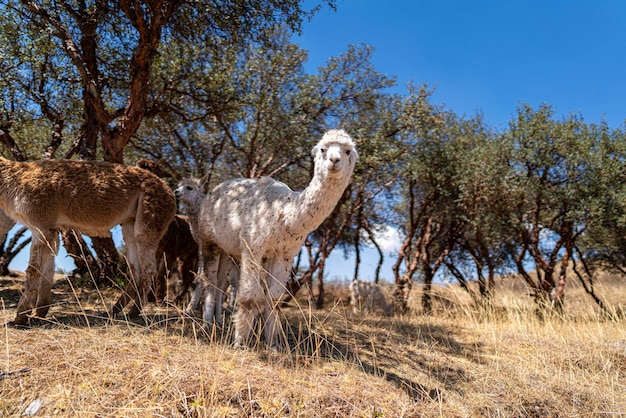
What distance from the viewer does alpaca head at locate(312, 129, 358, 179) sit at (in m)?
4.87

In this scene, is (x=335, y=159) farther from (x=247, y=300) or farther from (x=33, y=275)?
(x=33, y=275)

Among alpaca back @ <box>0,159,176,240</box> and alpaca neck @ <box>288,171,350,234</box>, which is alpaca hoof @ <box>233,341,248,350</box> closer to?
alpaca neck @ <box>288,171,350,234</box>

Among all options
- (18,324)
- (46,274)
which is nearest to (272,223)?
(46,274)

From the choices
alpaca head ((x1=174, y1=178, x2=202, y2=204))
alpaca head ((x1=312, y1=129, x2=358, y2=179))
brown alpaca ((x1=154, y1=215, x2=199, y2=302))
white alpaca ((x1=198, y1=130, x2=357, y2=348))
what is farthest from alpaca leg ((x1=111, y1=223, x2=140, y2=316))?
alpaca head ((x1=312, y1=129, x2=358, y2=179))

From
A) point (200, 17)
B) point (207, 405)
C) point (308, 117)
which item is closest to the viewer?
point (207, 405)

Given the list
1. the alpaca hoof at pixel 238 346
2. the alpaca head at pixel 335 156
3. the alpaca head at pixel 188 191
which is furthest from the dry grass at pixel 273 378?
the alpaca head at pixel 188 191

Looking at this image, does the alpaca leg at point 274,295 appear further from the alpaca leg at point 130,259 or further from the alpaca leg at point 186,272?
the alpaca leg at point 186,272

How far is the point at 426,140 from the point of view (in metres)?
12.7

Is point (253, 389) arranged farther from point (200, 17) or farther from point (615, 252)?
point (615, 252)

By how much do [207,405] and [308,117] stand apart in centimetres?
876

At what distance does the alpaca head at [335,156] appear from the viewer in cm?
487

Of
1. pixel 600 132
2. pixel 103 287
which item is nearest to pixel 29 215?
pixel 103 287

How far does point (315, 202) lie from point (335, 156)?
679 mm

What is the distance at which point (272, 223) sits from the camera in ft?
A: 18.2
